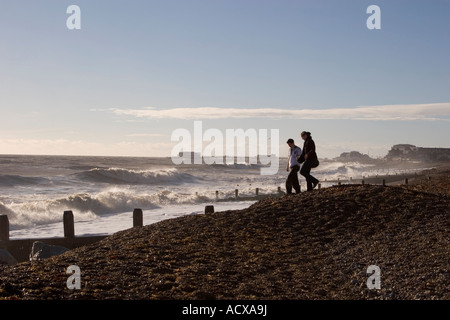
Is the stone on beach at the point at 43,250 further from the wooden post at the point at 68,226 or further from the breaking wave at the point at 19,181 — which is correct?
the breaking wave at the point at 19,181

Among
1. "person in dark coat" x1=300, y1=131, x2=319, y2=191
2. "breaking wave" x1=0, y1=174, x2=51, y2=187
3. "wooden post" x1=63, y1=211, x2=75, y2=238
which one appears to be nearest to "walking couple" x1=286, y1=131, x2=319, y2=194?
"person in dark coat" x1=300, y1=131, x2=319, y2=191

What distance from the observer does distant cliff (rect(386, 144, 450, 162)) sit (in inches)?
5684

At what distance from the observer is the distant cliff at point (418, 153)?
474ft

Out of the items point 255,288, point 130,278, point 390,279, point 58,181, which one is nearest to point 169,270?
point 130,278

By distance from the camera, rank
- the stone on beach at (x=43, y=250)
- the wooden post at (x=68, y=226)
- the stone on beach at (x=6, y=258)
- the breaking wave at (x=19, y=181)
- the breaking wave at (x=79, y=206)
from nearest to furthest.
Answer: the stone on beach at (x=6, y=258) < the stone on beach at (x=43, y=250) < the wooden post at (x=68, y=226) < the breaking wave at (x=79, y=206) < the breaking wave at (x=19, y=181)

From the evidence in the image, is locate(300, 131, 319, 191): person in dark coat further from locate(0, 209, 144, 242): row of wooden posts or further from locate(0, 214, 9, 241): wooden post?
locate(0, 214, 9, 241): wooden post

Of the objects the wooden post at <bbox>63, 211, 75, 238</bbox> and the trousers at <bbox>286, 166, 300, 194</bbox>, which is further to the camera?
the trousers at <bbox>286, 166, 300, 194</bbox>

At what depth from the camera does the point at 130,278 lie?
8.95 m

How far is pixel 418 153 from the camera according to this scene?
159875 mm

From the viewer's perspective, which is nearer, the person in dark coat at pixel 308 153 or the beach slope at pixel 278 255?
the beach slope at pixel 278 255

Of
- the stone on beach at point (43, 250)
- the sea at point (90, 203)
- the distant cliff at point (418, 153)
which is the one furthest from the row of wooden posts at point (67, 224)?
the distant cliff at point (418, 153)

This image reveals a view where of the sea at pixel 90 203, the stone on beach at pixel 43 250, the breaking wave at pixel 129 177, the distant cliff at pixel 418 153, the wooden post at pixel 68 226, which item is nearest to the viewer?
the stone on beach at pixel 43 250
